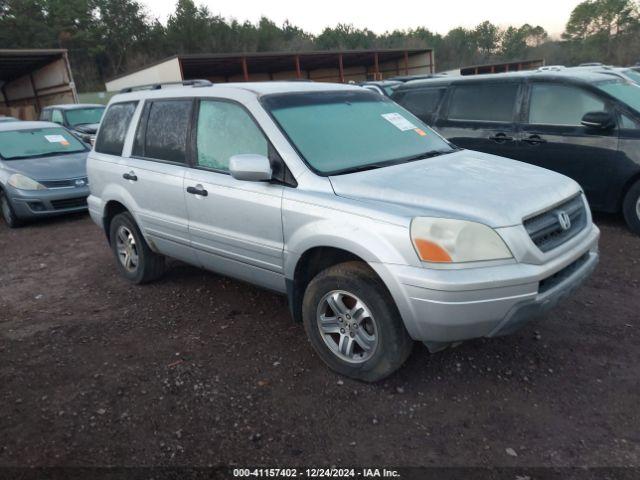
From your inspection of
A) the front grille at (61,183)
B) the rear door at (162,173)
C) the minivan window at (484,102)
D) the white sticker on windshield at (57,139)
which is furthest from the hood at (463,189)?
the white sticker on windshield at (57,139)

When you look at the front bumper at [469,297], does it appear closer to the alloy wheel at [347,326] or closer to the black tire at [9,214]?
the alloy wheel at [347,326]

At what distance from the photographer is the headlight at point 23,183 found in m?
7.64

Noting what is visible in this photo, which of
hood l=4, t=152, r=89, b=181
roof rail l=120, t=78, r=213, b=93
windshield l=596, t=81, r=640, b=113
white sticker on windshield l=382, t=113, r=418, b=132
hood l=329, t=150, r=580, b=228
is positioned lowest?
hood l=4, t=152, r=89, b=181

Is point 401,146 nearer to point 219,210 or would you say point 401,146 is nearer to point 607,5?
point 219,210

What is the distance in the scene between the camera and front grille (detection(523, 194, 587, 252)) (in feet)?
9.27

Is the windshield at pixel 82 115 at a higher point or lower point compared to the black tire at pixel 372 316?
higher

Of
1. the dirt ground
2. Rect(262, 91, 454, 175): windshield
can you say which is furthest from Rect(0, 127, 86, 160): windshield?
Rect(262, 91, 454, 175): windshield

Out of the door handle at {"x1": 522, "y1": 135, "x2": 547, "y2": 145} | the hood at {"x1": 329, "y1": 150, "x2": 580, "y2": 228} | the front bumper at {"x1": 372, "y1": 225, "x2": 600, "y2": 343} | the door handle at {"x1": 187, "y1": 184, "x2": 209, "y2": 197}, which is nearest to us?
the front bumper at {"x1": 372, "y1": 225, "x2": 600, "y2": 343}

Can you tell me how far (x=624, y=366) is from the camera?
3170 millimetres

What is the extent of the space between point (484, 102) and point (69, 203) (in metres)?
6.15

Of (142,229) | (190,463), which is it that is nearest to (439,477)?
(190,463)

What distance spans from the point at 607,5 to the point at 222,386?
99768 millimetres

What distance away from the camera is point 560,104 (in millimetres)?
5910

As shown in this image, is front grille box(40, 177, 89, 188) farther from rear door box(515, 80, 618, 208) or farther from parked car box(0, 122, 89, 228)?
rear door box(515, 80, 618, 208)
